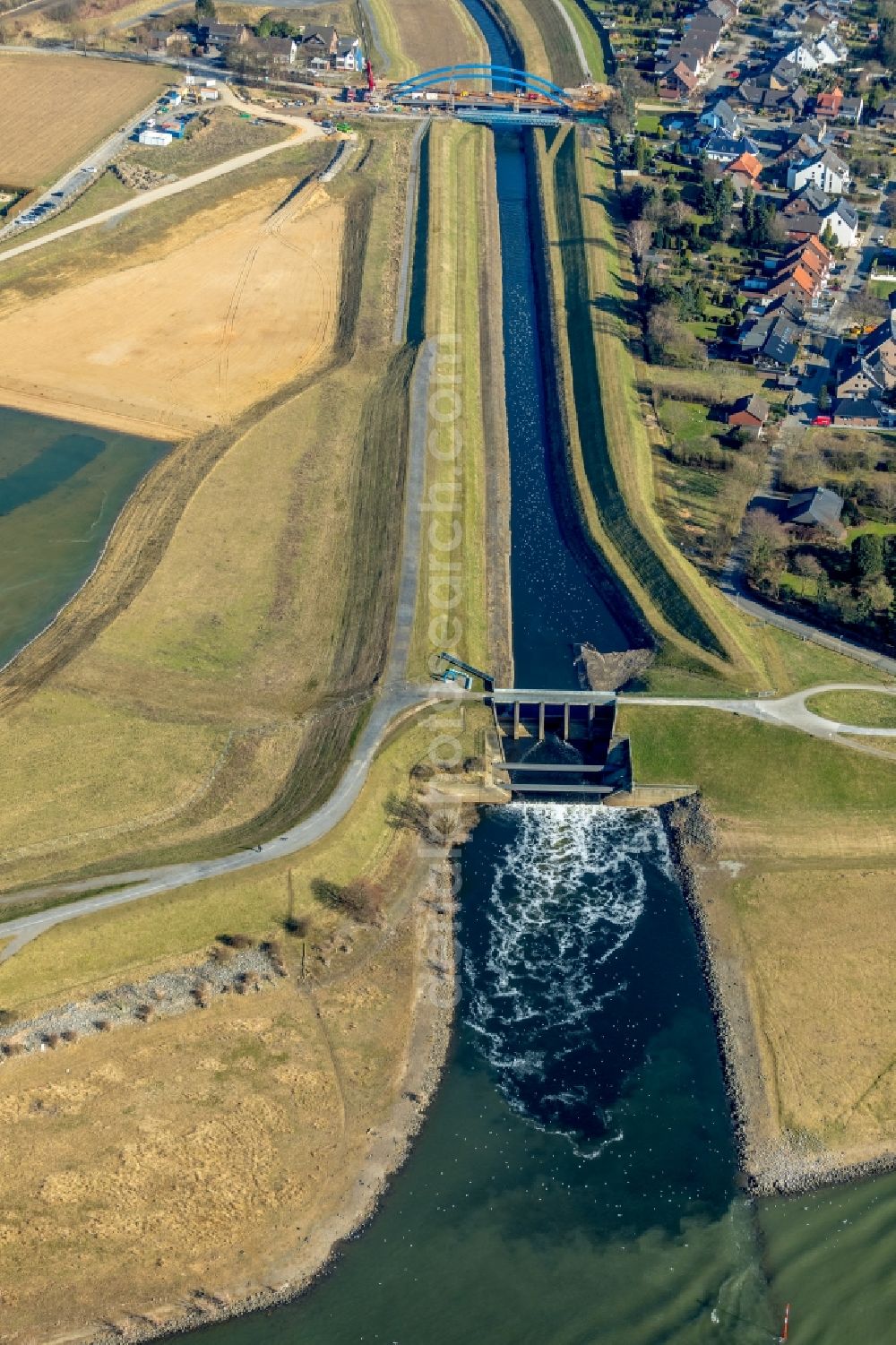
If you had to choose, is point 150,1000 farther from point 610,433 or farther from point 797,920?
point 610,433

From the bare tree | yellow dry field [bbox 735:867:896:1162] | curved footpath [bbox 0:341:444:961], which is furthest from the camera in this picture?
the bare tree

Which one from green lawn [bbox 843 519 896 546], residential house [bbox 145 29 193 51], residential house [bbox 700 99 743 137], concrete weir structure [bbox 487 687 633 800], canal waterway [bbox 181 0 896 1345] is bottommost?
canal waterway [bbox 181 0 896 1345]

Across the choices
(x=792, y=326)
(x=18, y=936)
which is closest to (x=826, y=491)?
(x=792, y=326)

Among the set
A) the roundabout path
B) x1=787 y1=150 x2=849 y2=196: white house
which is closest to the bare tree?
x1=787 y1=150 x2=849 y2=196: white house

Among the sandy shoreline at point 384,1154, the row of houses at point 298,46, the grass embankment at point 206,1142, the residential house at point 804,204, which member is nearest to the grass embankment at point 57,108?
the row of houses at point 298,46

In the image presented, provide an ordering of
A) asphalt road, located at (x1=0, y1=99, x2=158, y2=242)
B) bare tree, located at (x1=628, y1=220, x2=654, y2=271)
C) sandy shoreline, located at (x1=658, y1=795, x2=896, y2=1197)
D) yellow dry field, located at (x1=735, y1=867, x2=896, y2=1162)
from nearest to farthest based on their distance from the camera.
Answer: sandy shoreline, located at (x1=658, y1=795, x2=896, y2=1197) < yellow dry field, located at (x1=735, y1=867, x2=896, y2=1162) < asphalt road, located at (x1=0, y1=99, x2=158, y2=242) < bare tree, located at (x1=628, y1=220, x2=654, y2=271)

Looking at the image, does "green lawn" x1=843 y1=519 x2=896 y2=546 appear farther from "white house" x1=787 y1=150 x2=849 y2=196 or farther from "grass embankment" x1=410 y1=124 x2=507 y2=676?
"white house" x1=787 y1=150 x2=849 y2=196
